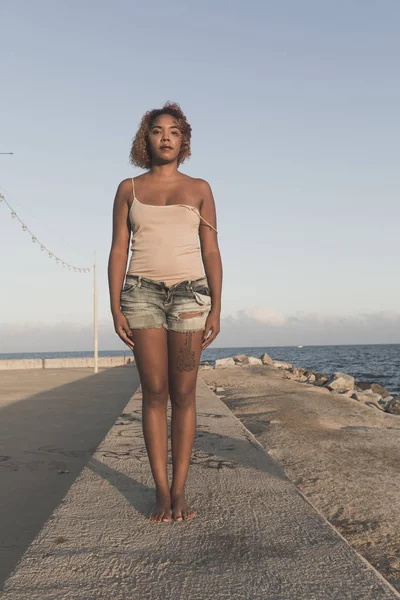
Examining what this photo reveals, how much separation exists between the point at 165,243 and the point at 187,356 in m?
0.58

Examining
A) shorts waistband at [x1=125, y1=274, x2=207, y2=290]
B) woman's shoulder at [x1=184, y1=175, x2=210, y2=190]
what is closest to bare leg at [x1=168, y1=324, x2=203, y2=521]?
shorts waistband at [x1=125, y1=274, x2=207, y2=290]

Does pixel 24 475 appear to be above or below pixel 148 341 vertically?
below

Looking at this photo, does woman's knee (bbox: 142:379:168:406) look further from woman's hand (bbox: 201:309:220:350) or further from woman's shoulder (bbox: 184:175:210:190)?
woman's shoulder (bbox: 184:175:210:190)

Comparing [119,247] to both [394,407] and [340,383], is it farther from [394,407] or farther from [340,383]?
[340,383]

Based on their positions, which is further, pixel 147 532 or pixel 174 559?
pixel 147 532

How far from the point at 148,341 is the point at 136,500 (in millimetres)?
903

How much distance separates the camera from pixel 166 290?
2.62m

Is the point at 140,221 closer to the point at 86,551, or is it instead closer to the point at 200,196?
the point at 200,196

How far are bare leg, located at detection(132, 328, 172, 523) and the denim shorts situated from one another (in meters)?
0.05

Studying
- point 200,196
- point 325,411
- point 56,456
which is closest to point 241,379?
point 325,411

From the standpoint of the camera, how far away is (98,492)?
9.66ft

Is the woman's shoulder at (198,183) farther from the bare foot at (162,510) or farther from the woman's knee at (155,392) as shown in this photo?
the bare foot at (162,510)

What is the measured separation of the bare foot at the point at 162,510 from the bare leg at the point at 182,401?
28mm

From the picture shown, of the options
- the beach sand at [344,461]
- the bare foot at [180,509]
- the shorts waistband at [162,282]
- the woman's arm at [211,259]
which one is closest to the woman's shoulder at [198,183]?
the woman's arm at [211,259]
